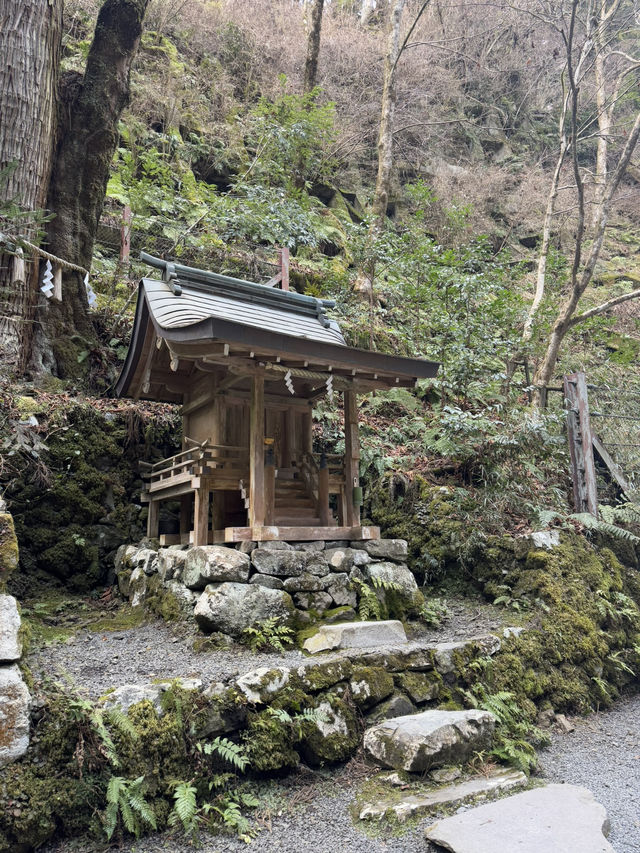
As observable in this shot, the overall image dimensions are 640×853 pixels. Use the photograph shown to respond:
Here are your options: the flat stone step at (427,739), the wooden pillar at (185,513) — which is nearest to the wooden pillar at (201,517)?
the wooden pillar at (185,513)

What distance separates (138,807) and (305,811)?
1070mm

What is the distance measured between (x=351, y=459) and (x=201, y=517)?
1887 millimetres

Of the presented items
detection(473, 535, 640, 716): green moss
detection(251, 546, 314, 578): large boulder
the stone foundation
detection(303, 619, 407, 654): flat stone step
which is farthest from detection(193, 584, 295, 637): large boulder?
detection(473, 535, 640, 716): green moss

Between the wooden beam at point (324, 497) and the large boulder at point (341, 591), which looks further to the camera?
the wooden beam at point (324, 497)

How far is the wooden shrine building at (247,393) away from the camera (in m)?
Result: 5.45

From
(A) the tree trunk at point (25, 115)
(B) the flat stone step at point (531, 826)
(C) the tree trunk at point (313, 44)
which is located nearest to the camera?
(B) the flat stone step at point (531, 826)

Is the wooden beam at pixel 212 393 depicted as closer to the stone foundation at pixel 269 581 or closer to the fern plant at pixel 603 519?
the stone foundation at pixel 269 581

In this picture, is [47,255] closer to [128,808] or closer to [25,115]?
[25,115]

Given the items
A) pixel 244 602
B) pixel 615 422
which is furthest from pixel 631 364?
pixel 244 602

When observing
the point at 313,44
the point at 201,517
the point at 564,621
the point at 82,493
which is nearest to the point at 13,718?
the point at 201,517

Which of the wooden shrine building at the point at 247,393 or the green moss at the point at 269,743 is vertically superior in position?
the wooden shrine building at the point at 247,393

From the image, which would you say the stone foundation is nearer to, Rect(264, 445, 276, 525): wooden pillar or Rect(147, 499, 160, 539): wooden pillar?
Rect(264, 445, 276, 525): wooden pillar

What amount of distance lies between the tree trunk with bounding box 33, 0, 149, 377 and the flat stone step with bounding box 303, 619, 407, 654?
598 cm

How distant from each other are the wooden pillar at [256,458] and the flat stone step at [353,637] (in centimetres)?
122
